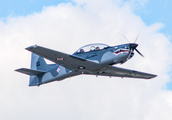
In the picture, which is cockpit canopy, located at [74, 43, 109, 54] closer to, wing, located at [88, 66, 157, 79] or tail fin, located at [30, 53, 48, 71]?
wing, located at [88, 66, 157, 79]

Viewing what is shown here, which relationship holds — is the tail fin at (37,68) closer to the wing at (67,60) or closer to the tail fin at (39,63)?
the tail fin at (39,63)

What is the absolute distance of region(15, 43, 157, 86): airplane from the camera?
2831 cm

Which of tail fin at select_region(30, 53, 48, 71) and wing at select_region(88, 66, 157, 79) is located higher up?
tail fin at select_region(30, 53, 48, 71)

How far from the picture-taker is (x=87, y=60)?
28.8 m

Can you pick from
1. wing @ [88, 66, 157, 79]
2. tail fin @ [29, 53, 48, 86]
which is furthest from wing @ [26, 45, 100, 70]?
tail fin @ [29, 53, 48, 86]

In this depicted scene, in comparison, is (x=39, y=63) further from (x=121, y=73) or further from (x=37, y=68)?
(x=121, y=73)

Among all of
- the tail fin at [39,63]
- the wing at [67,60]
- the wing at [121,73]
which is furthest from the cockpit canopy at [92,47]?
the tail fin at [39,63]

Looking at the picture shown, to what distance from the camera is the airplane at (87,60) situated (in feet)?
92.9

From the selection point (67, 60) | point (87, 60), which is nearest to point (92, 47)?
point (87, 60)

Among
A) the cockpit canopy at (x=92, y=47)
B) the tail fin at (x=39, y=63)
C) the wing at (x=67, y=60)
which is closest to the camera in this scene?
the wing at (x=67, y=60)

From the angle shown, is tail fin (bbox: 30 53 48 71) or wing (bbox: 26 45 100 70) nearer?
wing (bbox: 26 45 100 70)

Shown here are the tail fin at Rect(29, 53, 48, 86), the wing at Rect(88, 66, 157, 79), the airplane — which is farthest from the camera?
the tail fin at Rect(29, 53, 48, 86)

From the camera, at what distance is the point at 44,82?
33.5 metres

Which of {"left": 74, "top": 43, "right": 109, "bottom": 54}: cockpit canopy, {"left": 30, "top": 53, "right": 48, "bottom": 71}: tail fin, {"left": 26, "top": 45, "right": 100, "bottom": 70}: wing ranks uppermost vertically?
{"left": 30, "top": 53, "right": 48, "bottom": 71}: tail fin
